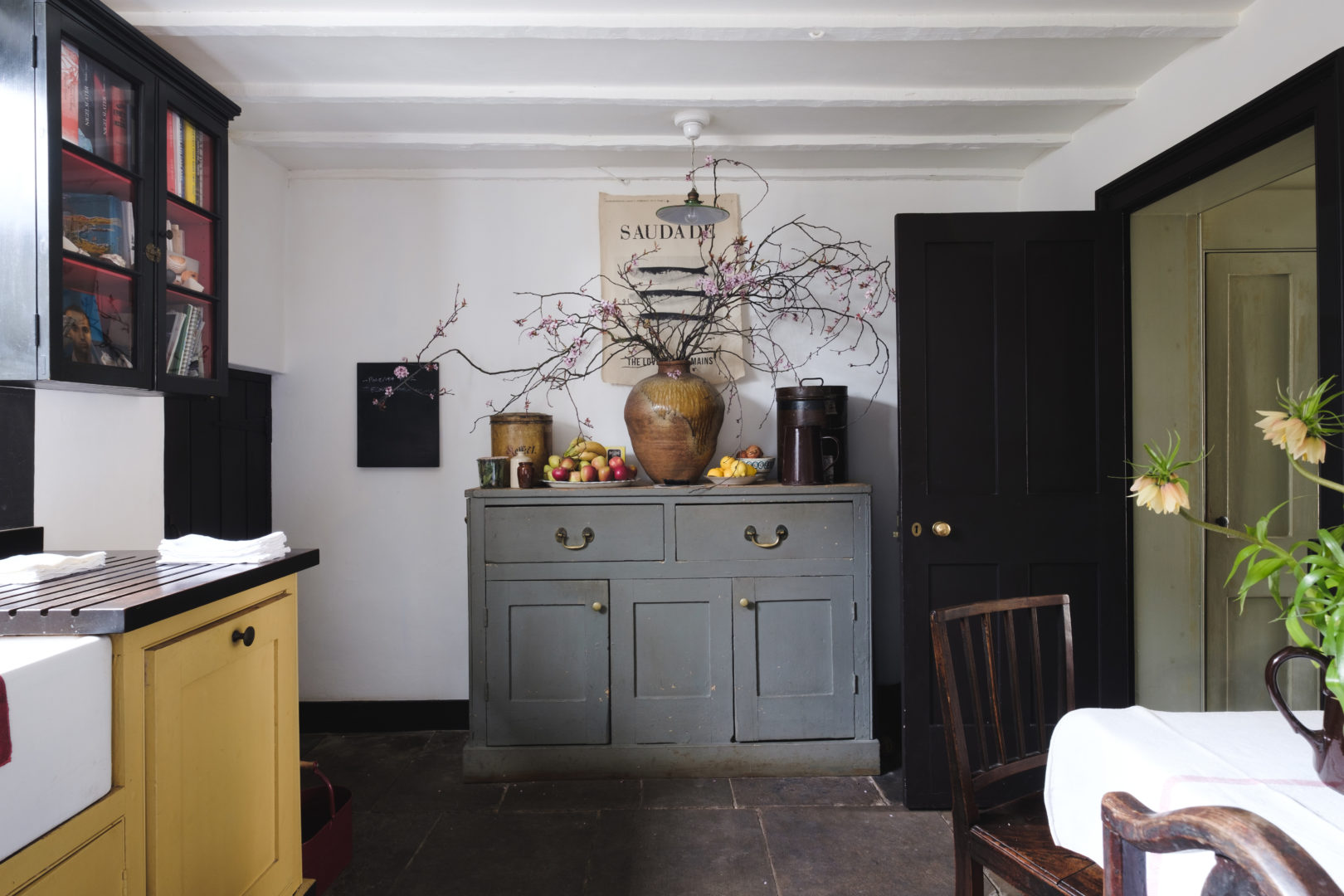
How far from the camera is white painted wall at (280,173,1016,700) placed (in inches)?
137

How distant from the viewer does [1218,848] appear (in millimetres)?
604

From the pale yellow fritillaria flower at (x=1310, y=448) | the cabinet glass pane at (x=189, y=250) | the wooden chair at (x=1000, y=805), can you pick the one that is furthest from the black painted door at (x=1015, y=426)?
the cabinet glass pane at (x=189, y=250)

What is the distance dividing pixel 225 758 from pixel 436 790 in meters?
1.34

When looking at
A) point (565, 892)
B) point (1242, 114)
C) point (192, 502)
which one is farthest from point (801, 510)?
point (192, 502)

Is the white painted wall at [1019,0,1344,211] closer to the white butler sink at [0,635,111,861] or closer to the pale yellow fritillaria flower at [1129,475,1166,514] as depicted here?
the pale yellow fritillaria flower at [1129,475,1166,514]

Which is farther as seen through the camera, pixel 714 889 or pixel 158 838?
pixel 714 889

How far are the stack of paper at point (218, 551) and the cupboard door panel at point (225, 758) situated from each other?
129 millimetres

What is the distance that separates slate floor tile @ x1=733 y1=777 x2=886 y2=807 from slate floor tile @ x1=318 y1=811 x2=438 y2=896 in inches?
44.6

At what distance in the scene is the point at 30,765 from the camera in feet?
3.78

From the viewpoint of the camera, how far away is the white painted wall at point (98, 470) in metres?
2.07

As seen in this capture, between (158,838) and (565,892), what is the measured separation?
1.17 metres

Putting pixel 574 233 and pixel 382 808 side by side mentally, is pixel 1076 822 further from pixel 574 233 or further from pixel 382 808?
pixel 574 233

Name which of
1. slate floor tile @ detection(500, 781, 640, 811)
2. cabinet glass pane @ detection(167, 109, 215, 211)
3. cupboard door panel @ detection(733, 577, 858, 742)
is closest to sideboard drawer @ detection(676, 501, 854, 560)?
cupboard door panel @ detection(733, 577, 858, 742)

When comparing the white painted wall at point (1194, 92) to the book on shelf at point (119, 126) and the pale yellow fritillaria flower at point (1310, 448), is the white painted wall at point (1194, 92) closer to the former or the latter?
the pale yellow fritillaria flower at point (1310, 448)
